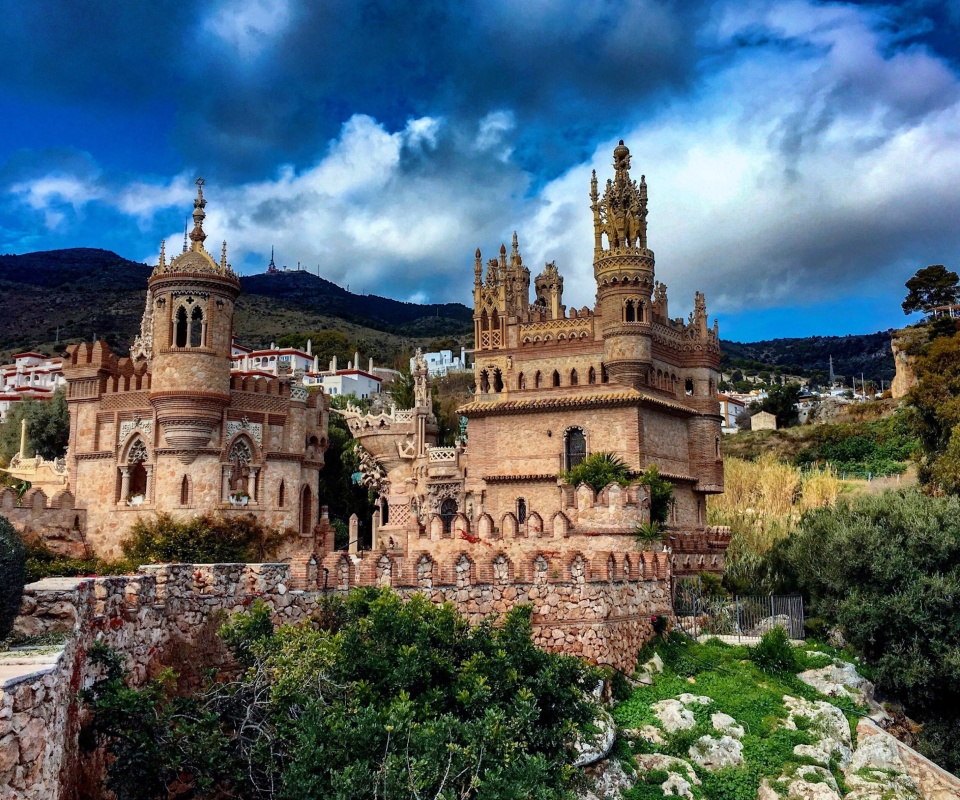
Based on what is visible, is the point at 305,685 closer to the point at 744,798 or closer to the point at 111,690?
the point at 111,690

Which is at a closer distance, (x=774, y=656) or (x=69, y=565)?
(x=774, y=656)

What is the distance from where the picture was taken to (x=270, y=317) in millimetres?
121125

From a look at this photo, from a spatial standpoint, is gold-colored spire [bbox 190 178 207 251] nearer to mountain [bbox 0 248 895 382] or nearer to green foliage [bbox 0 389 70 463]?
green foliage [bbox 0 389 70 463]

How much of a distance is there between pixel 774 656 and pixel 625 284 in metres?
15.9

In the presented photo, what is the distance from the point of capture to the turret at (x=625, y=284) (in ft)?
111

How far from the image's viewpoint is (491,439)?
118 ft

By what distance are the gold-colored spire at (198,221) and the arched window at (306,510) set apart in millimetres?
9304

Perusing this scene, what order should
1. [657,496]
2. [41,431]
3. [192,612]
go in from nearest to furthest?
[192,612] < [657,496] < [41,431]

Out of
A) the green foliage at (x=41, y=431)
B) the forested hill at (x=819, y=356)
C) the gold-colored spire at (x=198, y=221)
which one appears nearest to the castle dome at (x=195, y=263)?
the gold-colored spire at (x=198, y=221)

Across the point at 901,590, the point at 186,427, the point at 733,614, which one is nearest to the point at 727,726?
the point at 733,614

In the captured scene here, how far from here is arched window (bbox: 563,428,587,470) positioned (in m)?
34.4

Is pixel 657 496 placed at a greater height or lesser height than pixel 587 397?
lesser

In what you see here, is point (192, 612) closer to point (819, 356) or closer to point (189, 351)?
point (189, 351)

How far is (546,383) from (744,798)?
66.4ft
